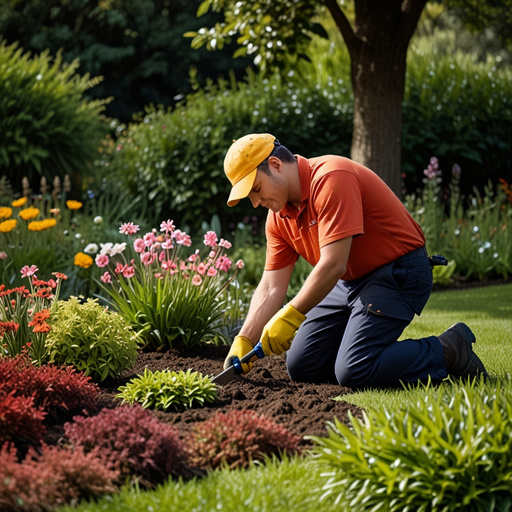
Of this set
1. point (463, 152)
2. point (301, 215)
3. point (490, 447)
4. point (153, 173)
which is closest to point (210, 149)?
point (153, 173)

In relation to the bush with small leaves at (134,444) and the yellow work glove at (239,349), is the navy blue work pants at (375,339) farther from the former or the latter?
the bush with small leaves at (134,444)

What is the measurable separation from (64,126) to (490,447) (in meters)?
8.20

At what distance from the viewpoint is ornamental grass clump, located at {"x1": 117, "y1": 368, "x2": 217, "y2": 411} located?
11.5ft

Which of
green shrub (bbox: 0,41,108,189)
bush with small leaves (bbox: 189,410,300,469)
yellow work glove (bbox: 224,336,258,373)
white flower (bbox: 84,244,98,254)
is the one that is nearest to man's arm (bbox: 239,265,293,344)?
yellow work glove (bbox: 224,336,258,373)

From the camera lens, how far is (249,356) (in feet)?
12.8

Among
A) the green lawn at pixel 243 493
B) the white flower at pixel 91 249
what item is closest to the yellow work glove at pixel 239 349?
the green lawn at pixel 243 493

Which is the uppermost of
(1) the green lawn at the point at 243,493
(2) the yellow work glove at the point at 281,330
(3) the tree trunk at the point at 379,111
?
(3) the tree trunk at the point at 379,111

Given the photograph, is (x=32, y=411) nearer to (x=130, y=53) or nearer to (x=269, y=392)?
(x=269, y=392)

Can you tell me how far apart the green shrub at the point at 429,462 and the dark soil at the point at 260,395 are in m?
0.58

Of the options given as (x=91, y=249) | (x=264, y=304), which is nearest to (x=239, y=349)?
(x=264, y=304)

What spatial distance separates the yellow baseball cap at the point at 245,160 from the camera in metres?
3.80

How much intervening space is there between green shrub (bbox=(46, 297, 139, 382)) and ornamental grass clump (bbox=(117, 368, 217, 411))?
1.38 feet

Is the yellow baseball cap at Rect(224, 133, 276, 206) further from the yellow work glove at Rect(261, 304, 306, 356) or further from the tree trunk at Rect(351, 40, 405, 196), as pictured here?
the tree trunk at Rect(351, 40, 405, 196)

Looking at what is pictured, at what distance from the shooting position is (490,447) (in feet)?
7.84
